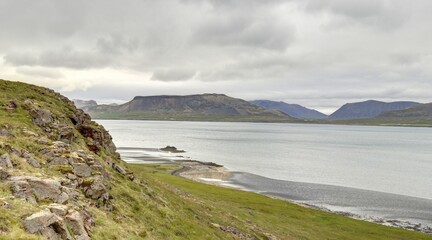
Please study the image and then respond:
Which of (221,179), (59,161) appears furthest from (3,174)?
(221,179)

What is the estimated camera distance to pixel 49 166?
26.4 meters

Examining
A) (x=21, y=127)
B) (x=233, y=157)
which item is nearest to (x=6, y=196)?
(x=21, y=127)

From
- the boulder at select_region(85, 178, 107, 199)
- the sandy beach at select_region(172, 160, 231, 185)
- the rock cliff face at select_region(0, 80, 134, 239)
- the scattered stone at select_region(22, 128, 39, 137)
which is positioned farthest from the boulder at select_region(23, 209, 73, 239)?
the sandy beach at select_region(172, 160, 231, 185)

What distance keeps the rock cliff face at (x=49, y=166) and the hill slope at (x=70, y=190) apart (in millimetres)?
47

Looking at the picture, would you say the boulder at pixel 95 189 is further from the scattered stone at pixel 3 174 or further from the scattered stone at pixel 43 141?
the scattered stone at pixel 43 141

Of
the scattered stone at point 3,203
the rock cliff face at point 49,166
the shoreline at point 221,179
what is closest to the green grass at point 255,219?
the rock cliff face at point 49,166

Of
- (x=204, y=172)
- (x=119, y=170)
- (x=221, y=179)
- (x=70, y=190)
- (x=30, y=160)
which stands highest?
(x=30, y=160)

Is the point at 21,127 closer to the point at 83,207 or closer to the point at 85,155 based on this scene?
the point at 85,155

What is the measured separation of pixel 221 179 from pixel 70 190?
105 meters

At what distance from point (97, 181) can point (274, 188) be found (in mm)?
92536

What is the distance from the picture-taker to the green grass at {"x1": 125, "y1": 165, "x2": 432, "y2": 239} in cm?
3856

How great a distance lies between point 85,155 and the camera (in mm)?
30578

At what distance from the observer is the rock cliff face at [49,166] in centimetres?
1798

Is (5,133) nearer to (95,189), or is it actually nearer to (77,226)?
(95,189)
